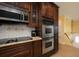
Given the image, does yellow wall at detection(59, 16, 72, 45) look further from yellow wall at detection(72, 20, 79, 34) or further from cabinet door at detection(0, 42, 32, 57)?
cabinet door at detection(0, 42, 32, 57)

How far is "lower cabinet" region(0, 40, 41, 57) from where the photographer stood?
151 cm

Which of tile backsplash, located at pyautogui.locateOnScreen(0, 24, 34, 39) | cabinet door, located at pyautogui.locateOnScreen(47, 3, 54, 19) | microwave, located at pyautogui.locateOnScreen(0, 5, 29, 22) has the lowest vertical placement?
tile backsplash, located at pyautogui.locateOnScreen(0, 24, 34, 39)

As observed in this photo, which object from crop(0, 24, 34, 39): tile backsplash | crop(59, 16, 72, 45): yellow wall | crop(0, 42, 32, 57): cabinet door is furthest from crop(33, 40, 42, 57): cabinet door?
crop(59, 16, 72, 45): yellow wall

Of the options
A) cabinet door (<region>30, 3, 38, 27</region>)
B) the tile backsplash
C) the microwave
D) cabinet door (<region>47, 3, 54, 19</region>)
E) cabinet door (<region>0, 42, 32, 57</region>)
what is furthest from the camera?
cabinet door (<region>47, 3, 54, 19</region>)

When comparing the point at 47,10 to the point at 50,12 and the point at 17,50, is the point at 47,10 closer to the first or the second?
the point at 50,12

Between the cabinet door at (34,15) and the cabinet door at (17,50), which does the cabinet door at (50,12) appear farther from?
the cabinet door at (17,50)

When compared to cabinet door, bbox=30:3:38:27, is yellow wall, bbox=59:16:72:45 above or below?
below

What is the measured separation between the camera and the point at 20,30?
2.18 metres

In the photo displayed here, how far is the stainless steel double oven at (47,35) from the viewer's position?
234 cm

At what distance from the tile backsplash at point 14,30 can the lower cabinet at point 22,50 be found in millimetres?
321

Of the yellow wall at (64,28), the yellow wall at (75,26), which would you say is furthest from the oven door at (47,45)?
the yellow wall at (75,26)

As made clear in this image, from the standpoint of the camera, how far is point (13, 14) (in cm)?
181

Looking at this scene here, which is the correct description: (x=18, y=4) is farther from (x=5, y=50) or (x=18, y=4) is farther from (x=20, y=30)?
(x=5, y=50)

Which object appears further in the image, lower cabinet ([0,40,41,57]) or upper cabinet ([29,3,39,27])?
upper cabinet ([29,3,39,27])
